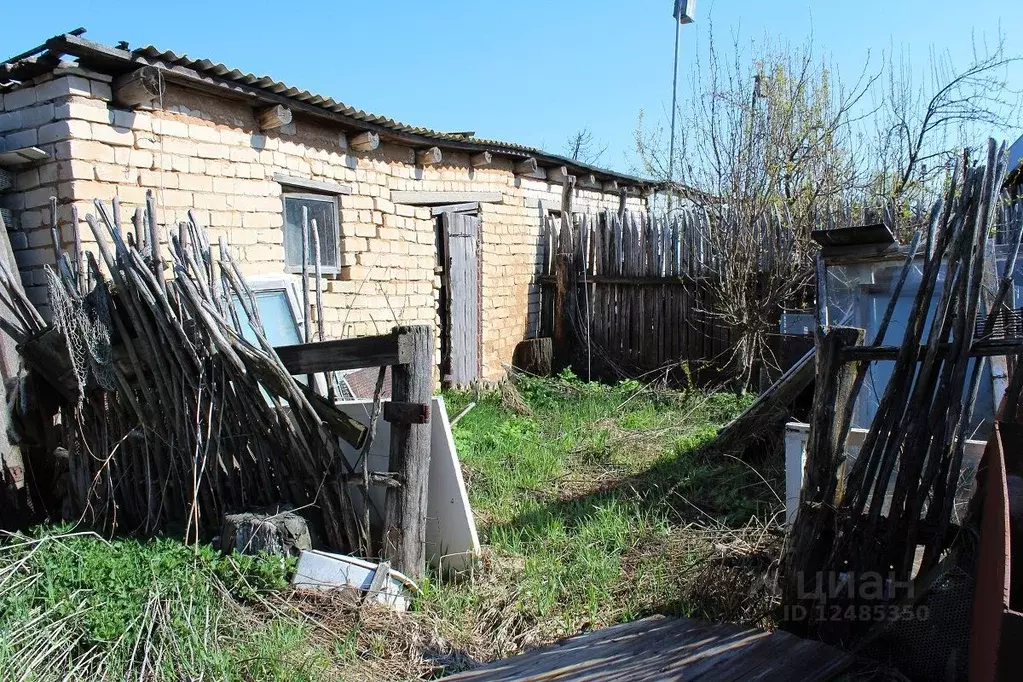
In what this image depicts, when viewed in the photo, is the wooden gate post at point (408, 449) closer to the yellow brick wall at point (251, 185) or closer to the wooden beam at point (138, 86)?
the yellow brick wall at point (251, 185)

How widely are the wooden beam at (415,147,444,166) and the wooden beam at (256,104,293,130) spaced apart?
6.89 ft

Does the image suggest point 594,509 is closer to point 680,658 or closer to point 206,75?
point 680,658

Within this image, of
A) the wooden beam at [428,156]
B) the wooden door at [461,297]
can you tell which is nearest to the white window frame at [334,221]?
the wooden beam at [428,156]

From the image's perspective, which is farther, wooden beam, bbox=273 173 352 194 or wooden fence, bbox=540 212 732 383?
wooden fence, bbox=540 212 732 383

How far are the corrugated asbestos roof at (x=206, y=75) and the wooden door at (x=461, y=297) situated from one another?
38.8 inches

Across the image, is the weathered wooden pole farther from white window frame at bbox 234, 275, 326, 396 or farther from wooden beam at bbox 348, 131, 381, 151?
wooden beam at bbox 348, 131, 381, 151

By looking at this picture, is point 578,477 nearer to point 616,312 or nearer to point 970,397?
point 970,397

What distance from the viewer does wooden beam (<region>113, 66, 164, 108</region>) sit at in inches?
199

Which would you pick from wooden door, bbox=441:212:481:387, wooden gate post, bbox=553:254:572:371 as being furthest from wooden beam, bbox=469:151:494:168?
wooden gate post, bbox=553:254:572:371

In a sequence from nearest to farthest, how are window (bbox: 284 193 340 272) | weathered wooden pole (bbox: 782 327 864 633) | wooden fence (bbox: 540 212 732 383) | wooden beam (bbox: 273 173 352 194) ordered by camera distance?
weathered wooden pole (bbox: 782 327 864 633)
wooden beam (bbox: 273 173 352 194)
window (bbox: 284 193 340 272)
wooden fence (bbox: 540 212 732 383)

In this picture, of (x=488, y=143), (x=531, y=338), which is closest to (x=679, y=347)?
(x=531, y=338)

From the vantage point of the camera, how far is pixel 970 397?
272 cm

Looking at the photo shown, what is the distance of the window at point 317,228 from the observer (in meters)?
6.75

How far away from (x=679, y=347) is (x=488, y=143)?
3530mm
